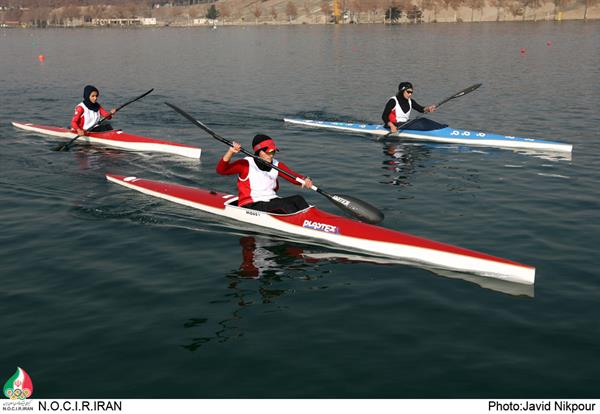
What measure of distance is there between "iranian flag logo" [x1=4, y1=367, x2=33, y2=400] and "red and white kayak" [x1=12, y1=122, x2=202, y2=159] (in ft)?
41.7

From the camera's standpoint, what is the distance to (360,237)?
12.2 metres

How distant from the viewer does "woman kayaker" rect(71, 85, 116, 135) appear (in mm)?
21859

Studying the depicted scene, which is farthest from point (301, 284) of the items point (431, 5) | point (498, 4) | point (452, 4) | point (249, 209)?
point (498, 4)

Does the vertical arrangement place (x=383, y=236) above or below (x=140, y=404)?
above

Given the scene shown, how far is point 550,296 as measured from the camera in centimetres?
1012

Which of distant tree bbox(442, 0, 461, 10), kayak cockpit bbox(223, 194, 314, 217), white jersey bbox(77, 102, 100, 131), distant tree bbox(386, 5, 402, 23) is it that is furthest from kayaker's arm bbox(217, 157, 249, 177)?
distant tree bbox(442, 0, 461, 10)

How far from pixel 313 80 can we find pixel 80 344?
3816 cm

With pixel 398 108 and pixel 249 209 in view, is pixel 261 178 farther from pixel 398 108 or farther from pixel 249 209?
pixel 398 108

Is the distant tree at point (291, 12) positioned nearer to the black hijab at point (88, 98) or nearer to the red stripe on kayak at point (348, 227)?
the black hijab at point (88, 98)

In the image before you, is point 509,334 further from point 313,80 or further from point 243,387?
point 313,80

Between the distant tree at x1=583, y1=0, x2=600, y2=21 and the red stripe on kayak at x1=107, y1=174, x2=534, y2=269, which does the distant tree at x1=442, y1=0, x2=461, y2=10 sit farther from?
the red stripe on kayak at x1=107, y1=174, x2=534, y2=269

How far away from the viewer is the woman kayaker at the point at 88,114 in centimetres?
2186

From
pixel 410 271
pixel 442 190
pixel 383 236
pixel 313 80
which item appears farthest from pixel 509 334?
pixel 313 80

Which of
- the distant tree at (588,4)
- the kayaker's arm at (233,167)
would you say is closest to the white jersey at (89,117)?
the kayaker's arm at (233,167)
